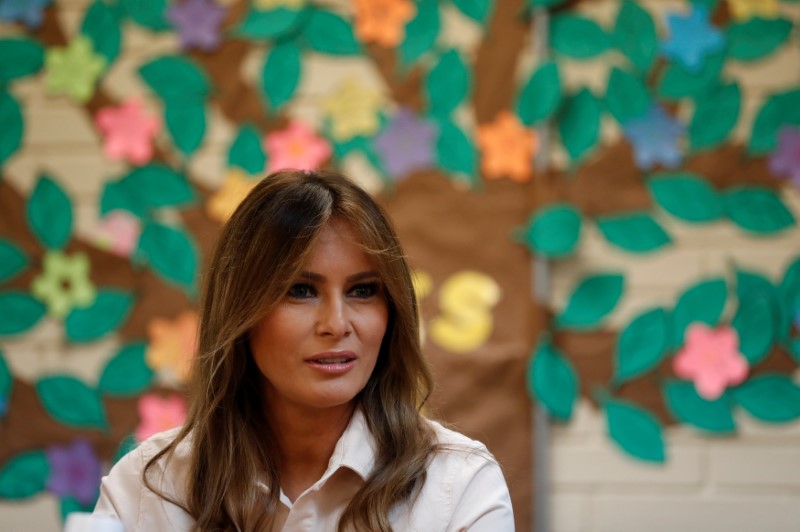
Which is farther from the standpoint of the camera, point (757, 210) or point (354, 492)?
point (757, 210)

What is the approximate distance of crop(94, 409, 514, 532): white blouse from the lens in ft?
4.60

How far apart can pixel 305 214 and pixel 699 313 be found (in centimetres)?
110

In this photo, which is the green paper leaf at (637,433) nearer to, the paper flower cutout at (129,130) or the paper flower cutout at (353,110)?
the paper flower cutout at (353,110)

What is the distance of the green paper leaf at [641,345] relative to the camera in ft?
7.02

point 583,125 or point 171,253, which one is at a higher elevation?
point 583,125

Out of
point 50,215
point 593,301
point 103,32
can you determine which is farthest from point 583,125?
point 50,215

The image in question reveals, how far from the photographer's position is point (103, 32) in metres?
2.29

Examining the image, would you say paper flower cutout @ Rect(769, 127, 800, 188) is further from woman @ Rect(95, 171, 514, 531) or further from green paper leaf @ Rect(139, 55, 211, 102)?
green paper leaf @ Rect(139, 55, 211, 102)

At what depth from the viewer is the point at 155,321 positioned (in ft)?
7.34

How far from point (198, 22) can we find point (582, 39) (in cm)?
87

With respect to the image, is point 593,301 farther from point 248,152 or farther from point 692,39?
point 248,152

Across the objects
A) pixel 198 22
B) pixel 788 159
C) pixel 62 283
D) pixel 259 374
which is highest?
pixel 198 22

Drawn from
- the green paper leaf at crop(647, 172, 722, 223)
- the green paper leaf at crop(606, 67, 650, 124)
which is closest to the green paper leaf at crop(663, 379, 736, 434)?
the green paper leaf at crop(647, 172, 722, 223)

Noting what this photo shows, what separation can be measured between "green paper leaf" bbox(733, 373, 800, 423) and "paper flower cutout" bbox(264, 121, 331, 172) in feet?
3.48
